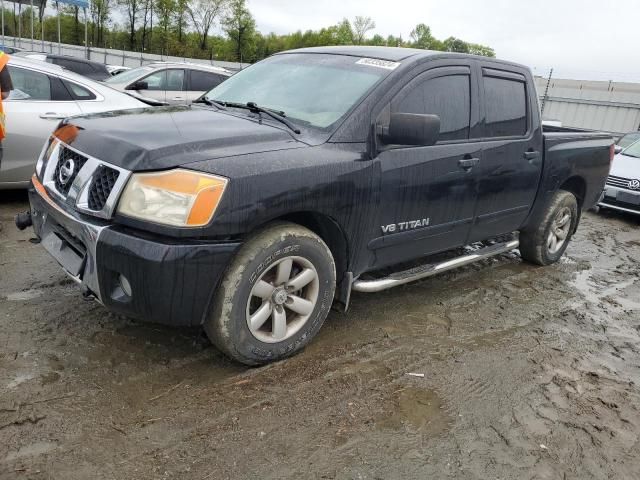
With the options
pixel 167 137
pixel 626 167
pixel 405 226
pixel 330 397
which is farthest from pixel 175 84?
pixel 330 397

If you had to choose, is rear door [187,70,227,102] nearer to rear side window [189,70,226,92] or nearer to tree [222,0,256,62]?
rear side window [189,70,226,92]

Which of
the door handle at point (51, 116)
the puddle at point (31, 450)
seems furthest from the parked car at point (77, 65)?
the puddle at point (31, 450)

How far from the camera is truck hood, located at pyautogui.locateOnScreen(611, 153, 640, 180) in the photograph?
888cm

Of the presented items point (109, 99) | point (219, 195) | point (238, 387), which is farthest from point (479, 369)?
point (109, 99)

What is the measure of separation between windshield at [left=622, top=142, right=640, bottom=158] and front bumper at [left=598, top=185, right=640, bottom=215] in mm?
1262

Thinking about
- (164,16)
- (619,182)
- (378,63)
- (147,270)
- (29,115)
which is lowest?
(619,182)

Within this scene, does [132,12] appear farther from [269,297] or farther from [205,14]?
[269,297]

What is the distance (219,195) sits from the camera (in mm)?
2613

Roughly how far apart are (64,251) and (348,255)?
162 cm

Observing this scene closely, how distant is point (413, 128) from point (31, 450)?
2.50m

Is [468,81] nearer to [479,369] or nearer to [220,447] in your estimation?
[479,369]

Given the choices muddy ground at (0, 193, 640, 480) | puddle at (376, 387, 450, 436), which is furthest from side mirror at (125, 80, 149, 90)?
puddle at (376, 387, 450, 436)

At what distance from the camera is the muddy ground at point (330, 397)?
2443 millimetres

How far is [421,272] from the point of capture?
154 inches
